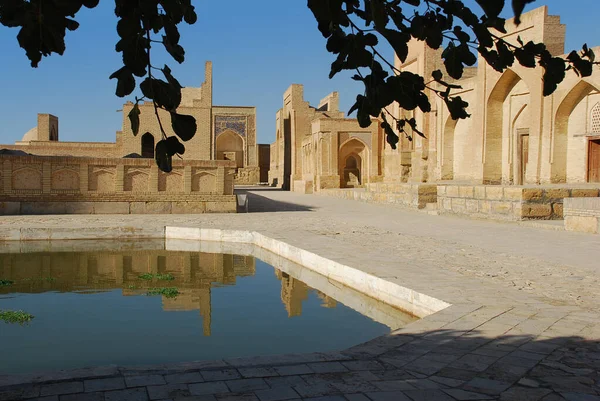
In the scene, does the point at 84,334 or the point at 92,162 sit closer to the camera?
the point at 84,334

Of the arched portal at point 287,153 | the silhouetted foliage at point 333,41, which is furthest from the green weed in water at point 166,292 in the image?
the arched portal at point 287,153

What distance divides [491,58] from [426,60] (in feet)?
62.0

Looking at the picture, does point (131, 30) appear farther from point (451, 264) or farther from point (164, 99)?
point (451, 264)

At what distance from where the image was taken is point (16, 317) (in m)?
5.59

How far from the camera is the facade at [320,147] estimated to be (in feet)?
95.9

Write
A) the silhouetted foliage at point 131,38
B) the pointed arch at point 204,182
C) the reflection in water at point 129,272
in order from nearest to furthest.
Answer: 1. the silhouetted foliage at point 131,38
2. the reflection in water at point 129,272
3. the pointed arch at point 204,182

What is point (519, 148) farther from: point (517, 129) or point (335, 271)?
point (335, 271)

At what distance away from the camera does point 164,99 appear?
164 centimetres

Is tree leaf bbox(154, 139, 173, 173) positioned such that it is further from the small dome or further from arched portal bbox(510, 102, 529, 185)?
the small dome

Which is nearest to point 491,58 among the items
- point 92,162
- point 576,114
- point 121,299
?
point 121,299

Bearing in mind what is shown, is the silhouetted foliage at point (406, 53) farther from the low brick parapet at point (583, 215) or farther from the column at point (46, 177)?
the column at point (46, 177)

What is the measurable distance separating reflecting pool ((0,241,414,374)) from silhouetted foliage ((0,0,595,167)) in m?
3.08

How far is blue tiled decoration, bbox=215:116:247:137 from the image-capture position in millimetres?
42656

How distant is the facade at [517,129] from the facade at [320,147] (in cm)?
750
